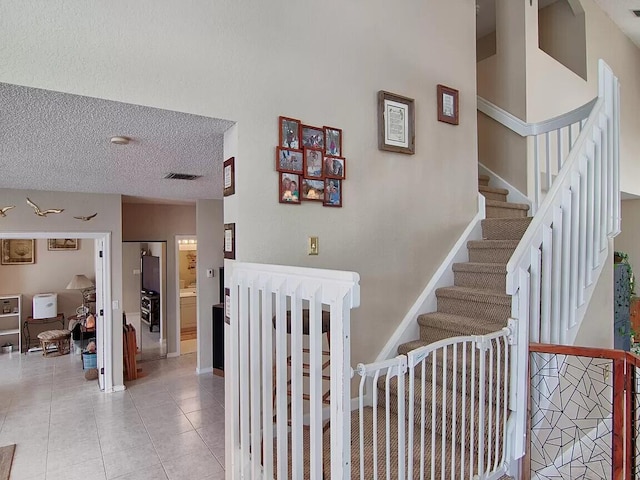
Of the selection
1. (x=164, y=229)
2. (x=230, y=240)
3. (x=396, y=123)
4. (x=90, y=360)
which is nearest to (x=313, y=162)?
(x=230, y=240)

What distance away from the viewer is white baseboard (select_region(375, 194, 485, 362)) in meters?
2.78

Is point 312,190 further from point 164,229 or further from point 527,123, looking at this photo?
point 164,229

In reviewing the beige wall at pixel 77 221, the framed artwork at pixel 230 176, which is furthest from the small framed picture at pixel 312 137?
the beige wall at pixel 77 221

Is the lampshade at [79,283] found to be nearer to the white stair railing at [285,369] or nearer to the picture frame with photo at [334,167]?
the white stair railing at [285,369]

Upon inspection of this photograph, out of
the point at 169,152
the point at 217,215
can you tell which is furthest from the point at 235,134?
the point at 217,215

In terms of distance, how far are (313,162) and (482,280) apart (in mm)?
1595

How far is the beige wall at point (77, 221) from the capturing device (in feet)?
15.0

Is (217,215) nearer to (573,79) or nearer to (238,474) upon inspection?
(238,474)

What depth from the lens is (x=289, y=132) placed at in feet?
7.47

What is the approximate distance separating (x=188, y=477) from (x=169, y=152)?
2.53 m

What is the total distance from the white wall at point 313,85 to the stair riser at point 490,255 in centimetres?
23

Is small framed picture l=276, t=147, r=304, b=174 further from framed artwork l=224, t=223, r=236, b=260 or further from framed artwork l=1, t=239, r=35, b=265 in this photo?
framed artwork l=1, t=239, r=35, b=265

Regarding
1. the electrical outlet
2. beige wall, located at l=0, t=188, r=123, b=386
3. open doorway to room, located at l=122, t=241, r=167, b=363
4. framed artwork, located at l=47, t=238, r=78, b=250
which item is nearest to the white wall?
the electrical outlet

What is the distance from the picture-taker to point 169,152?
107 inches
